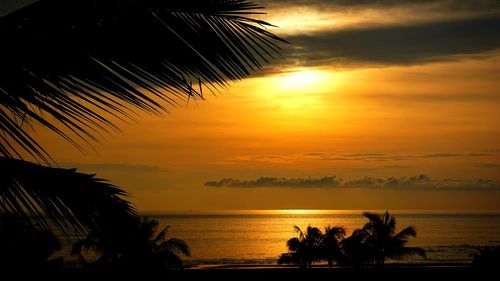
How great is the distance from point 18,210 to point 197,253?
93.9 meters

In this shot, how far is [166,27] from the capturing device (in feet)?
6.73

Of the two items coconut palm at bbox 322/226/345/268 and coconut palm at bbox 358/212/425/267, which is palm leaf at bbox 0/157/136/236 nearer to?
coconut palm at bbox 358/212/425/267

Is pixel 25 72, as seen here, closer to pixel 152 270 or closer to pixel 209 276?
pixel 152 270

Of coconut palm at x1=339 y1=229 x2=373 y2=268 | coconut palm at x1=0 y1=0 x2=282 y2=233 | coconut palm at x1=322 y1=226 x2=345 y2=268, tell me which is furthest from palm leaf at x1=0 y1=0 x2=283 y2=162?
coconut palm at x1=322 y1=226 x2=345 y2=268

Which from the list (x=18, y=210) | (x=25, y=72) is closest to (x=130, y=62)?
(x=25, y=72)

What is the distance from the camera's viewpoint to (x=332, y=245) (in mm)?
41406

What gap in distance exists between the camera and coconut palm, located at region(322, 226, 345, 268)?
135 ft

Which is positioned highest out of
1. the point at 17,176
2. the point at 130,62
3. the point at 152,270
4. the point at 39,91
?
the point at 130,62

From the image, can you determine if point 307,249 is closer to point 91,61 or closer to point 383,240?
point 383,240

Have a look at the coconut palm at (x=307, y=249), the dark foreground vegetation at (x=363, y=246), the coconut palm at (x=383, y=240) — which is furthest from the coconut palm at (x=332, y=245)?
the coconut palm at (x=383, y=240)

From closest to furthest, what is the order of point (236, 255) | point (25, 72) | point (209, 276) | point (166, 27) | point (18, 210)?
point (18, 210) → point (25, 72) → point (166, 27) → point (209, 276) → point (236, 255)

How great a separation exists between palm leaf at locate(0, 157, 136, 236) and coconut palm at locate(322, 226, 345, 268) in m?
39.9

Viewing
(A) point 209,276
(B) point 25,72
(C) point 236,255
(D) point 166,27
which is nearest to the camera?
(B) point 25,72

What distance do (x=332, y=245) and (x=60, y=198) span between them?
4048 centimetres
